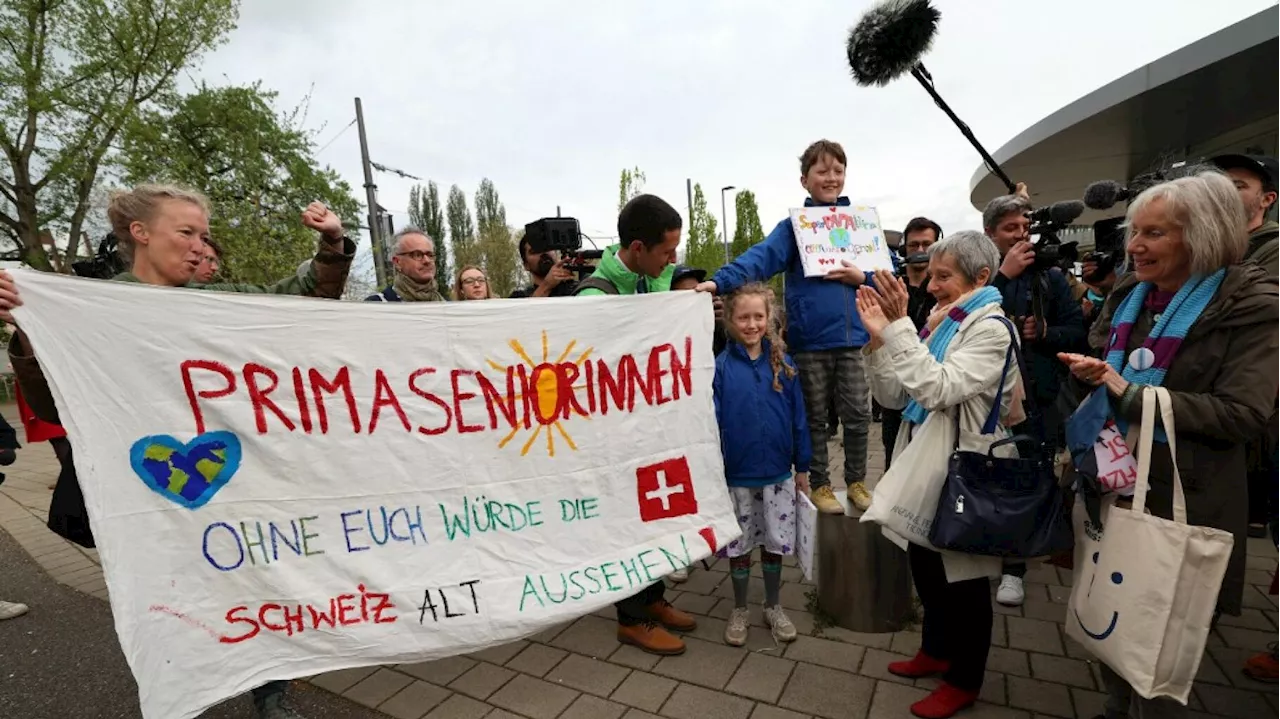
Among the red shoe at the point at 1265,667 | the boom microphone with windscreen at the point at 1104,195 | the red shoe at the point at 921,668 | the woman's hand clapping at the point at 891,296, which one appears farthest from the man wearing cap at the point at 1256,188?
the red shoe at the point at 921,668

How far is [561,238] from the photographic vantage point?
162 inches

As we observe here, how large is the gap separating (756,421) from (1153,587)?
1510mm

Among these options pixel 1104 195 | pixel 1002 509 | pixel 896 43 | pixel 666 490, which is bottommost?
pixel 666 490

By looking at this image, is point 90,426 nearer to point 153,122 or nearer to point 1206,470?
point 1206,470

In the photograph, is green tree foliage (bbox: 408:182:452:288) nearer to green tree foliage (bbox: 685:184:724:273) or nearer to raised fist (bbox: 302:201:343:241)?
green tree foliage (bbox: 685:184:724:273)

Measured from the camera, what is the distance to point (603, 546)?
2564mm

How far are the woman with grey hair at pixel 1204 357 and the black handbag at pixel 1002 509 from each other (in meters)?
0.28

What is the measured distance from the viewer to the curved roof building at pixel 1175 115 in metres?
8.43

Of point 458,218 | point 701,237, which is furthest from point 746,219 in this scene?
point 458,218

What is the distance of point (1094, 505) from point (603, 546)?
1.83 m

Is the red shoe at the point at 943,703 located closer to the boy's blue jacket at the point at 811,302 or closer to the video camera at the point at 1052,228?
the boy's blue jacket at the point at 811,302

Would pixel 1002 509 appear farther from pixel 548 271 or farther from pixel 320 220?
pixel 548 271

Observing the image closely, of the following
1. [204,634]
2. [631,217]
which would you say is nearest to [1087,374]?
[631,217]

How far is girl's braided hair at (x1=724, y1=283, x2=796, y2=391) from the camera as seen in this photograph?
288 centimetres
